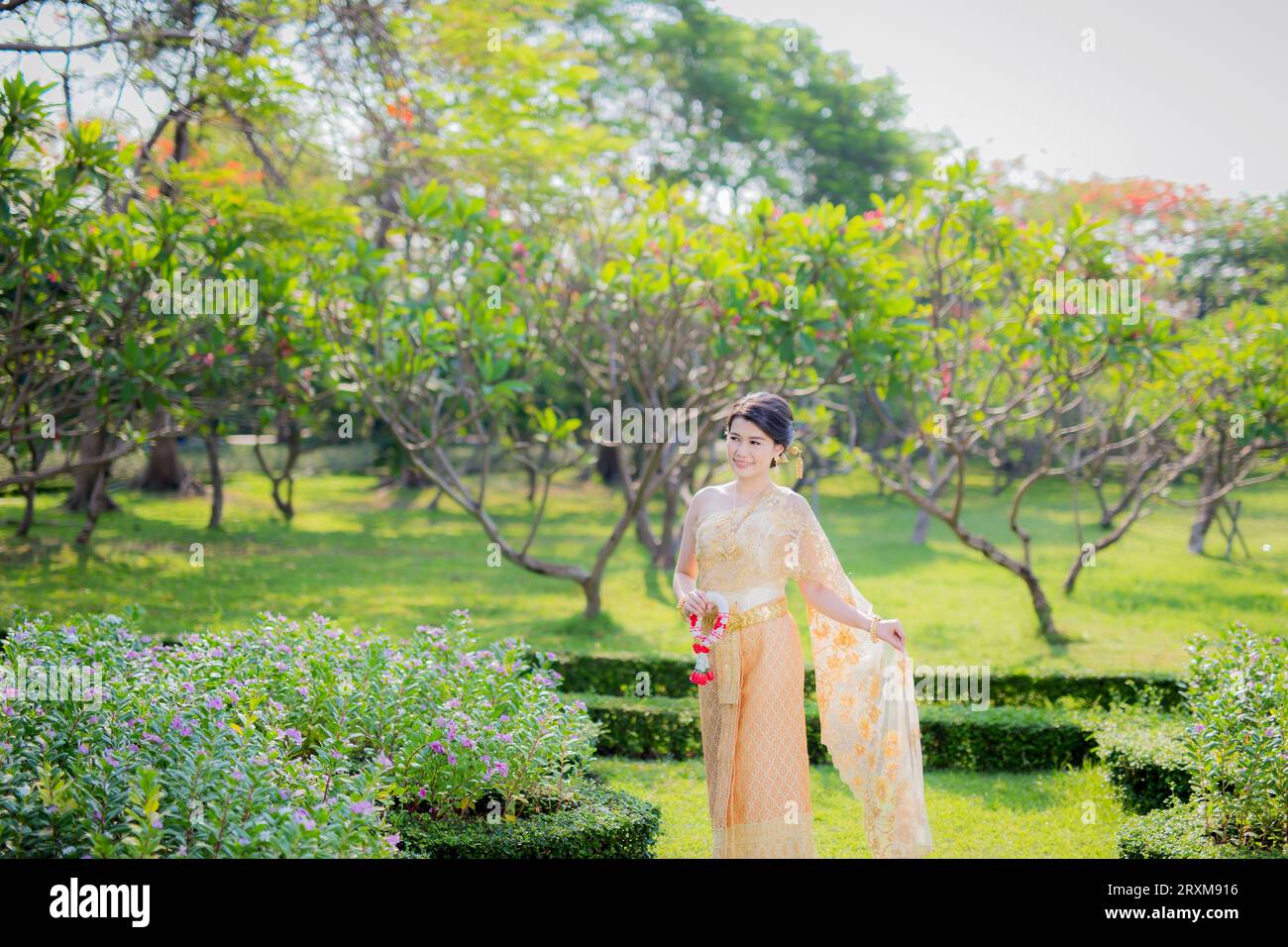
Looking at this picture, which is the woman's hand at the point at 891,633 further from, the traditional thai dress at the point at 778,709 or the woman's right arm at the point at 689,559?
the woman's right arm at the point at 689,559

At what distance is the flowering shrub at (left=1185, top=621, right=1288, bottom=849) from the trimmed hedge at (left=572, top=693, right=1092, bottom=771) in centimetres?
166

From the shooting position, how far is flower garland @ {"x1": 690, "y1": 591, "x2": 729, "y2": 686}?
4.20 metres

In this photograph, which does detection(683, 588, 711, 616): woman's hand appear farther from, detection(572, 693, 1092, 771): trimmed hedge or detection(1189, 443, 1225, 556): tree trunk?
detection(1189, 443, 1225, 556): tree trunk

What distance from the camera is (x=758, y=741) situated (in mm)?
4297

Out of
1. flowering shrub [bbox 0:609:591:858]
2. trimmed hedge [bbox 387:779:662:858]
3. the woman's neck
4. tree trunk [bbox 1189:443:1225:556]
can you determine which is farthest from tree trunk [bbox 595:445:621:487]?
the woman's neck

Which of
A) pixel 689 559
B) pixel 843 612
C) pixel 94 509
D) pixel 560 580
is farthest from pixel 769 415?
pixel 94 509

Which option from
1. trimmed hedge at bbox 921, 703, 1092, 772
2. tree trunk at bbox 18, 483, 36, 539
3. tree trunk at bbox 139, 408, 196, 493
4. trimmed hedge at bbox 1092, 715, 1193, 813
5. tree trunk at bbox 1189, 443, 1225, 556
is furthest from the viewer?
tree trunk at bbox 139, 408, 196, 493

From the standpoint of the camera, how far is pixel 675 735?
22.7ft

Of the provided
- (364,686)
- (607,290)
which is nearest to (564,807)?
(364,686)

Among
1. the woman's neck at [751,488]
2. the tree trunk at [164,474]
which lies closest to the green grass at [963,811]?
the woman's neck at [751,488]

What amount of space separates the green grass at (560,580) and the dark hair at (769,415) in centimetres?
530
